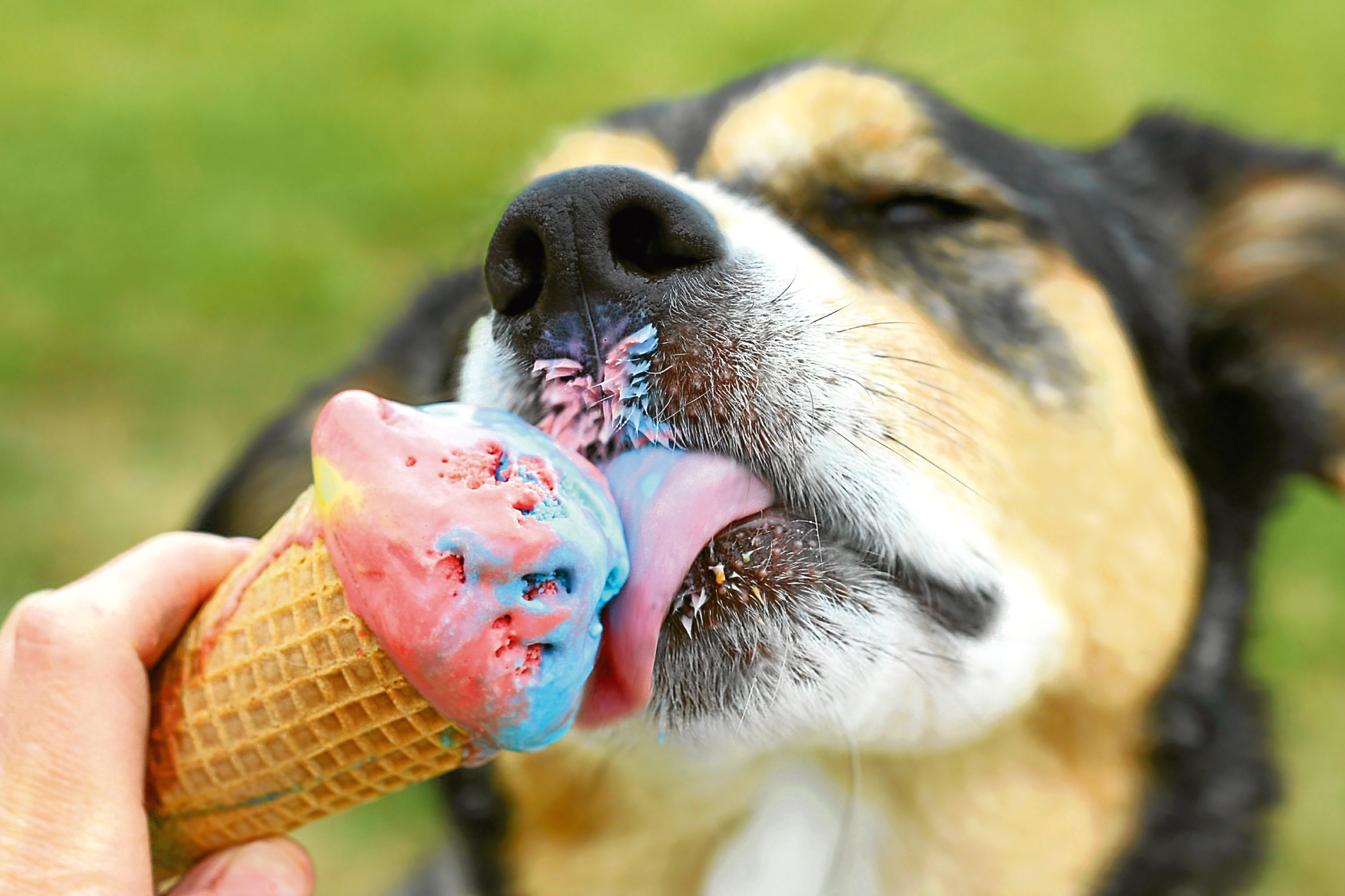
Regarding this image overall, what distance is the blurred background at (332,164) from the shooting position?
5.01m

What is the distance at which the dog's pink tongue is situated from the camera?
1.45 meters

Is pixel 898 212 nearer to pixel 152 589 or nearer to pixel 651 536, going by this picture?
pixel 651 536

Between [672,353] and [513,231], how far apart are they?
0.98 ft

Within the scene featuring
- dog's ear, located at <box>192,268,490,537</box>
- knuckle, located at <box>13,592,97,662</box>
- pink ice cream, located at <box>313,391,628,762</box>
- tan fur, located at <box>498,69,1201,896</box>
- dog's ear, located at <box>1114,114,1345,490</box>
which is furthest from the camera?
dog's ear, located at <box>1114,114,1345,490</box>

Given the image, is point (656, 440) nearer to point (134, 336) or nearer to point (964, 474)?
point (964, 474)

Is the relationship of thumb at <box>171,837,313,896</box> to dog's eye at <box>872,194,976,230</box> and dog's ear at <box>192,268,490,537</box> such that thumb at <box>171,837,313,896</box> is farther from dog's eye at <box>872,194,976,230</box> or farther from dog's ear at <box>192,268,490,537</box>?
dog's eye at <box>872,194,976,230</box>

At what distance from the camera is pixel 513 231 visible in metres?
1.63

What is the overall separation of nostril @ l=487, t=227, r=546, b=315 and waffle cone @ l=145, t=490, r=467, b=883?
0.42 m

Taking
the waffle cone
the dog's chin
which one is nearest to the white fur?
the dog's chin

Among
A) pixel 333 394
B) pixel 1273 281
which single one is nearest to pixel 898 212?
pixel 1273 281

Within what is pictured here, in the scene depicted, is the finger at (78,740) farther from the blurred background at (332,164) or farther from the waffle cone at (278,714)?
the blurred background at (332,164)

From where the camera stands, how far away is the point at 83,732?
4.44 ft

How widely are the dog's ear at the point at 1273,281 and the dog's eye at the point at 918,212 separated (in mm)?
1008

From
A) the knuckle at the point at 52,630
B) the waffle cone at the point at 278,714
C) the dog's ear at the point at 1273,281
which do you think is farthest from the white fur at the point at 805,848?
the dog's ear at the point at 1273,281
